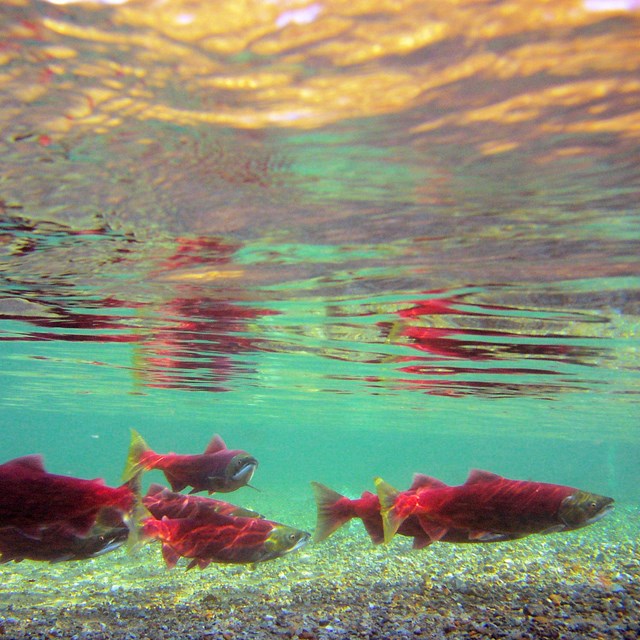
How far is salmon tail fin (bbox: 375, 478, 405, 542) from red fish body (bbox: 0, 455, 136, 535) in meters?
3.65

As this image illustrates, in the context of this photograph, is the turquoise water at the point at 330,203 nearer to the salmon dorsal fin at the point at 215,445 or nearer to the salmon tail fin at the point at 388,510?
the salmon dorsal fin at the point at 215,445

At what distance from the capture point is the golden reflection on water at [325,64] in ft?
12.2

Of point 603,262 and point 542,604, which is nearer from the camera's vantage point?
point 542,604

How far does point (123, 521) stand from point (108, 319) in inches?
368

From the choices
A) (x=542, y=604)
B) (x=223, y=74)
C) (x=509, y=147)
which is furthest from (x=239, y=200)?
(x=542, y=604)

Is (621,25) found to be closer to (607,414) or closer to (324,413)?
(607,414)

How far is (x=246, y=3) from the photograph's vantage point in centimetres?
371

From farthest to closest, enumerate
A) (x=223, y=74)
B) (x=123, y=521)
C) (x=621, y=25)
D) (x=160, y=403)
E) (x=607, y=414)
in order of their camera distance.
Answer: (x=160, y=403) < (x=607, y=414) < (x=123, y=521) < (x=223, y=74) < (x=621, y=25)

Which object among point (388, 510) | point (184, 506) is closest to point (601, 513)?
point (388, 510)

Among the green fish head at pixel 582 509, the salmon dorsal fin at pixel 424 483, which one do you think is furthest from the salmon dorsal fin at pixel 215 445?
the green fish head at pixel 582 509

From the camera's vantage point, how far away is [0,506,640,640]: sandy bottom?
5973 mm

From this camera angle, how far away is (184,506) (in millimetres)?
7836

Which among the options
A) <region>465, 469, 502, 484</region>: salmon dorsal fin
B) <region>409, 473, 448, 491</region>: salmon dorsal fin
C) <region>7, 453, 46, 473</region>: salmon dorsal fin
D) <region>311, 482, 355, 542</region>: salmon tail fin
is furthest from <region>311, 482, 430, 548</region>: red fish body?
<region>7, 453, 46, 473</region>: salmon dorsal fin

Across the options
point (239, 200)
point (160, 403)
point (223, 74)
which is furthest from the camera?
point (160, 403)
